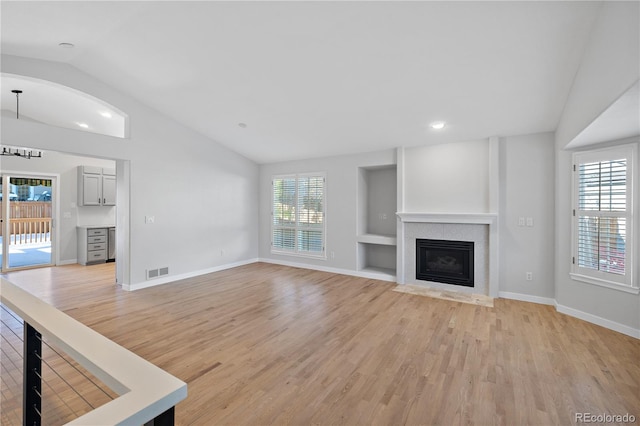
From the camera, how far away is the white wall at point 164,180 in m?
4.14

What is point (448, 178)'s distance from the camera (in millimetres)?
5062

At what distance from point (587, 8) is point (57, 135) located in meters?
6.12

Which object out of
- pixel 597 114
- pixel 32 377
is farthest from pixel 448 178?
pixel 32 377

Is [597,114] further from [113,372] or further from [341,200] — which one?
[341,200]

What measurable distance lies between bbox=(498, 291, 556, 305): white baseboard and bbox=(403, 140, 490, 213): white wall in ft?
4.26

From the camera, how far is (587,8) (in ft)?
7.83

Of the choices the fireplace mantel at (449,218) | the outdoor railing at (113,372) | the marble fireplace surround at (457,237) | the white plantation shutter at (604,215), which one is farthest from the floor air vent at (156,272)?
the white plantation shutter at (604,215)

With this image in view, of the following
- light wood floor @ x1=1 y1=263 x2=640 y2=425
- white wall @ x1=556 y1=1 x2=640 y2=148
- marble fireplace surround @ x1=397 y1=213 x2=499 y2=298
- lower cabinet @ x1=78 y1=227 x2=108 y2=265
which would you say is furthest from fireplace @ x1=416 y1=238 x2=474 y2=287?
lower cabinet @ x1=78 y1=227 x2=108 y2=265

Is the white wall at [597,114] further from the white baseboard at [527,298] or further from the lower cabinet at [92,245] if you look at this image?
the lower cabinet at [92,245]

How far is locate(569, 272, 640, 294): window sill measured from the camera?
3.22 meters

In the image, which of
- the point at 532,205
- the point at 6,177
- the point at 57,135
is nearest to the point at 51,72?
the point at 57,135

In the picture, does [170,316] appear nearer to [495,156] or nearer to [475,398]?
[475,398]

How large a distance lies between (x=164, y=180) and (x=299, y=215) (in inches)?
111

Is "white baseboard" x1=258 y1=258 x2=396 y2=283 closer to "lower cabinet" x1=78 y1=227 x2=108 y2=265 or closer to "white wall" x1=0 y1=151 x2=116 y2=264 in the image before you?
"lower cabinet" x1=78 y1=227 x2=108 y2=265
